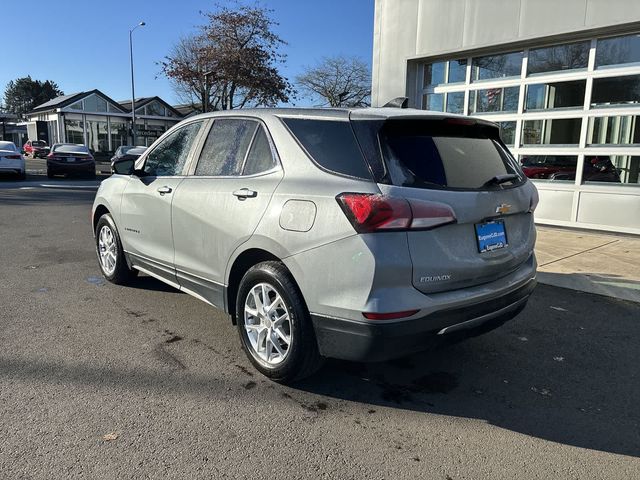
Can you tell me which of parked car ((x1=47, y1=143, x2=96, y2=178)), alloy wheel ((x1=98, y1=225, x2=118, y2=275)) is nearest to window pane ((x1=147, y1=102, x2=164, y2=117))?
parked car ((x1=47, y1=143, x2=96, y2=178))

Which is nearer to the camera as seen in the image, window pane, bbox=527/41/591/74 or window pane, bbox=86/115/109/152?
window pane, bbox=527/41/591/74

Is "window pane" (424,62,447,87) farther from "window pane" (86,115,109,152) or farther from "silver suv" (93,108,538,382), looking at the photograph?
"window pane" (86,115,109,152)

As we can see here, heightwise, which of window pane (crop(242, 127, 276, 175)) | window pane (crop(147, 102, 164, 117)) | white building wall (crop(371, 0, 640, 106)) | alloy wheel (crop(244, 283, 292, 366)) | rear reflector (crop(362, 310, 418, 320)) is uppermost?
window pane (crop(147, 102, 164, 117))

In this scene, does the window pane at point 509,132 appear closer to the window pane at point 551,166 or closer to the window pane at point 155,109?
the window pane at point 551,166

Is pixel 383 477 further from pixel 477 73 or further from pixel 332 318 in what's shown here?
pixel 477 73

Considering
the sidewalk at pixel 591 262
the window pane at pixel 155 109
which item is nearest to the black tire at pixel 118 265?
the sidewalk at pixel 591 262

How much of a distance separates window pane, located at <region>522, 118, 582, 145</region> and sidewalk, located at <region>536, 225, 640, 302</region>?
5.35 feet

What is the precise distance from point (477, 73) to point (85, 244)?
782 cm

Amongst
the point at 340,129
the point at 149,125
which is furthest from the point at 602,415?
the point at 149,125

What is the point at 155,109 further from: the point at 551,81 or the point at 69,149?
the point at 551,81

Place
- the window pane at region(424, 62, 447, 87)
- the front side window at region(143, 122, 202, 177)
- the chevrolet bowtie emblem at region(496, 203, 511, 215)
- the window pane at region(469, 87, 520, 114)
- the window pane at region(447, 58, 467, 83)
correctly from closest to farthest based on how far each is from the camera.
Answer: the chevrolet bowtie emblem at region(496, 203, 511, 215)
the front side window at region(143, 122, 202, 177)
the window pane at region(469, 87, 520, 114)
the window pane at region(447, 58, 467, 83)
the window pane at region(424, 62, 447, 87)

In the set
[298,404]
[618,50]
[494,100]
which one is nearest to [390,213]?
[298,404]

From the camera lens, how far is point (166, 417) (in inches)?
111

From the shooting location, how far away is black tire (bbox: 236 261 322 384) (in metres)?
2.98
